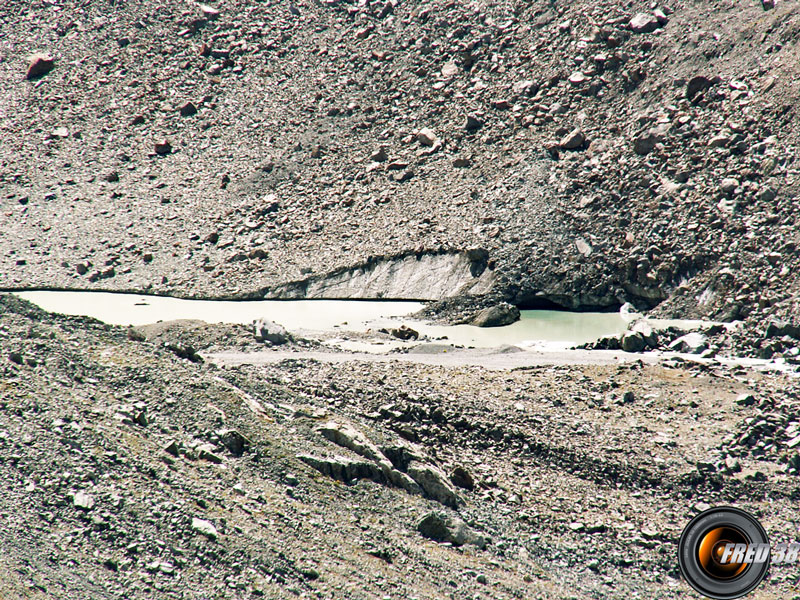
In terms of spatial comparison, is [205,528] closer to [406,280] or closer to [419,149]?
[406,280]

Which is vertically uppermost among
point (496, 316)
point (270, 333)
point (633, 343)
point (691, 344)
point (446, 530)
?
point (691, 344)

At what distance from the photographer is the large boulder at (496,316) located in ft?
83.3

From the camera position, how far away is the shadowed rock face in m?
28.3

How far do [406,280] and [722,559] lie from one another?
66.7ft

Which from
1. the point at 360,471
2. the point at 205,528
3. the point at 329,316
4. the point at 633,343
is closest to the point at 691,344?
the point at 633,343

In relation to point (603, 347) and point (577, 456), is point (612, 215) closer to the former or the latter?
point (603, 347)

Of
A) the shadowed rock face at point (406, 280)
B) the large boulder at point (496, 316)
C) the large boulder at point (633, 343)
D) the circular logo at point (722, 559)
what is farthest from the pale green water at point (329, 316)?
the circular logo at point (722, 559)

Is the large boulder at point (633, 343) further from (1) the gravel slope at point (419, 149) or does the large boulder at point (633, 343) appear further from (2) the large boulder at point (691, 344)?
(1) the gravel slope at point (419, 149)

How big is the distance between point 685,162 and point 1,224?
28.7m

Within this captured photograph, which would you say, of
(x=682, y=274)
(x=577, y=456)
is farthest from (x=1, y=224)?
(x=577, y=456)

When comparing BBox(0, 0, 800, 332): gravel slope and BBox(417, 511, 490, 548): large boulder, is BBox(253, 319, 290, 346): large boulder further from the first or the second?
BBox(417, 511, 490, 548): large boulder

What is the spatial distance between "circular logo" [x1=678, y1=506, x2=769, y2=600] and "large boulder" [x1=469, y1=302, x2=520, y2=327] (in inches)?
605

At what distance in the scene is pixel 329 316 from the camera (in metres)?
26.9

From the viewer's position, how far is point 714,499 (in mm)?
12820
